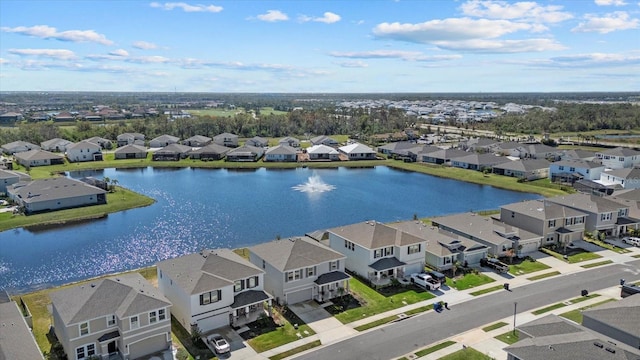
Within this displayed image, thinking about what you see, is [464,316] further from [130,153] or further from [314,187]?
[130,153]

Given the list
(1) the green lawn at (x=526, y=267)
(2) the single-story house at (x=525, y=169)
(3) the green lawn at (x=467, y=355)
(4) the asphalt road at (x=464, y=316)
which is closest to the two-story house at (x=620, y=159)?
(2) the single-story house at (x=525, y=169)

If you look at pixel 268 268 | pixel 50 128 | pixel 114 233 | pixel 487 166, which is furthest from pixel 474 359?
pixel 50 128

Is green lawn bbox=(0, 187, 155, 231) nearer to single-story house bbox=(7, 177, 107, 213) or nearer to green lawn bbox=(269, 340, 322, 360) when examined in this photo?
single-story house bbox=(7, 177, 107, 213)

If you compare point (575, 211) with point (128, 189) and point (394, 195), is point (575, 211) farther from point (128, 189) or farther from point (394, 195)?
point (128, 189)

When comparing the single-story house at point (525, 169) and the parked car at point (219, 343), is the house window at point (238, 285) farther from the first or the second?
the single-story house at point (525, 169)

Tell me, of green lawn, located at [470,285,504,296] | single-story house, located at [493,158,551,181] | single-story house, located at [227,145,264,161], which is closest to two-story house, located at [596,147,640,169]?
single-story house, located at [493,158,551,181]

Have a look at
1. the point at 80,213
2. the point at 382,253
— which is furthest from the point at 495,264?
the point at 80,213
